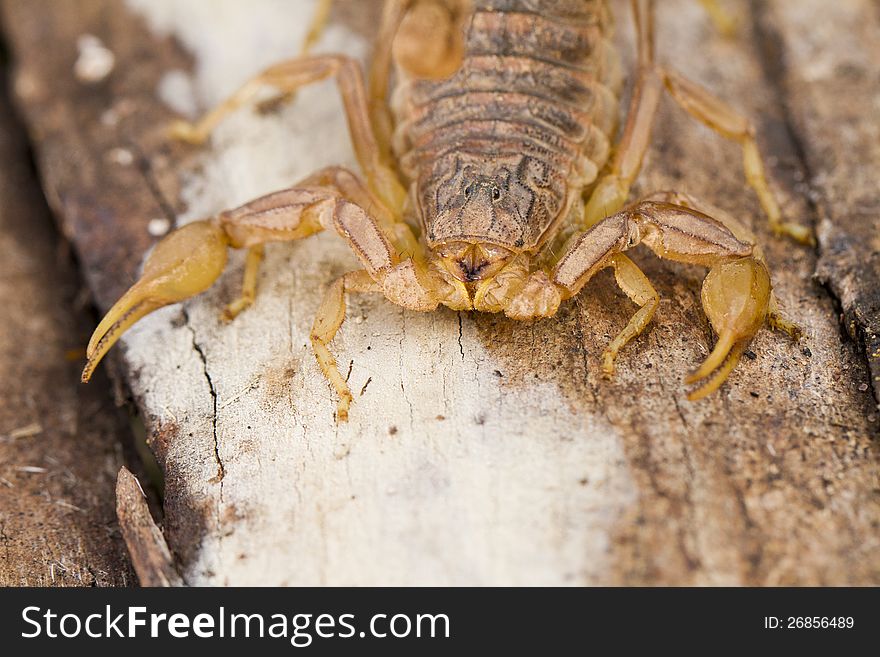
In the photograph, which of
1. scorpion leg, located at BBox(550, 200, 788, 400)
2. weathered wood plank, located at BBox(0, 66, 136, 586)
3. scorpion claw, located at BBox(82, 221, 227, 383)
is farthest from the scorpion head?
weathered wood plank, located at BBox(0, 66, 136, 586)

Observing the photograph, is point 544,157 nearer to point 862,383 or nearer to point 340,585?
point 862,383

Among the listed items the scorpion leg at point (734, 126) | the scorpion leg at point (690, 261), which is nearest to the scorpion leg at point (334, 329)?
the scorpion leg at point (690, 261)

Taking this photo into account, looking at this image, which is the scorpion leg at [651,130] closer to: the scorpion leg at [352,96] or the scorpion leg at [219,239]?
the scorpion leg at [352,96]

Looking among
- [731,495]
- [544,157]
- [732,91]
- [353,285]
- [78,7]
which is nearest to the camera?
[731,495]

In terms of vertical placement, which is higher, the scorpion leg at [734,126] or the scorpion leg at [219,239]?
the scorpion leg at [734,126]
